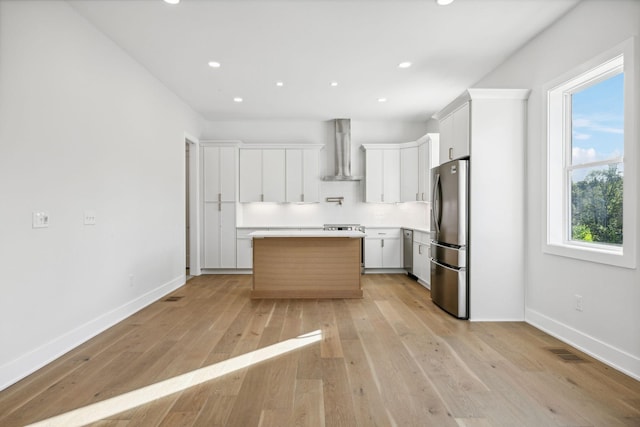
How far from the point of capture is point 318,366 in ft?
8.59

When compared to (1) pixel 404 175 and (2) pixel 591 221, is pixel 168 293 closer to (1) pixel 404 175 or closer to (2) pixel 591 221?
(1) pixel 404 175

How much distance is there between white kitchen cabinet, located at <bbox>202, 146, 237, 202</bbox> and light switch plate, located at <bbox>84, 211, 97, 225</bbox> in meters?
3.12

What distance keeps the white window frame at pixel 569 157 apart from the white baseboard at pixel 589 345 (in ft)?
2.07

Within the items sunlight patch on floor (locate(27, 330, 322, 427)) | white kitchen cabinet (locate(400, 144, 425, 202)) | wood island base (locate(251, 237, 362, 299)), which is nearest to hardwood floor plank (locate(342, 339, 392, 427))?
sunlight patch on floor (locate(27, 330, 322, 427))

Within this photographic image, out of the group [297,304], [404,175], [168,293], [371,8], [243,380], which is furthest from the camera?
[404,175]

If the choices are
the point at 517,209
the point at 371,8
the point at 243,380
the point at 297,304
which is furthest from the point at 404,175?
the point at 243,380

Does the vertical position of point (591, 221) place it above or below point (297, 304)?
above

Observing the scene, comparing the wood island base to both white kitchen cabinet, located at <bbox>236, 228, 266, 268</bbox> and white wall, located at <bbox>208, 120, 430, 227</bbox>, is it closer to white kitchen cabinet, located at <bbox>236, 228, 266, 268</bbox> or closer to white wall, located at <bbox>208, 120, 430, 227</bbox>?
white kitchen cabinet, located at <bbox>236, 228, 266, 268</bbox>

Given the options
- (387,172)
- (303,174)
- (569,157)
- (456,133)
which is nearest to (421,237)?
(387,172)

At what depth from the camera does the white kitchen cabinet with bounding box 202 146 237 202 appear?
6.42m

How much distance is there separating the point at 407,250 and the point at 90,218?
4797mm

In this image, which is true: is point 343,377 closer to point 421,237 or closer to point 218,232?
point 421,237

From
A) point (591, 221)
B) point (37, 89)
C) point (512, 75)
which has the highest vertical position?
point (512, 75)

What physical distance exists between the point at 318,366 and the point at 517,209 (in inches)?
103
